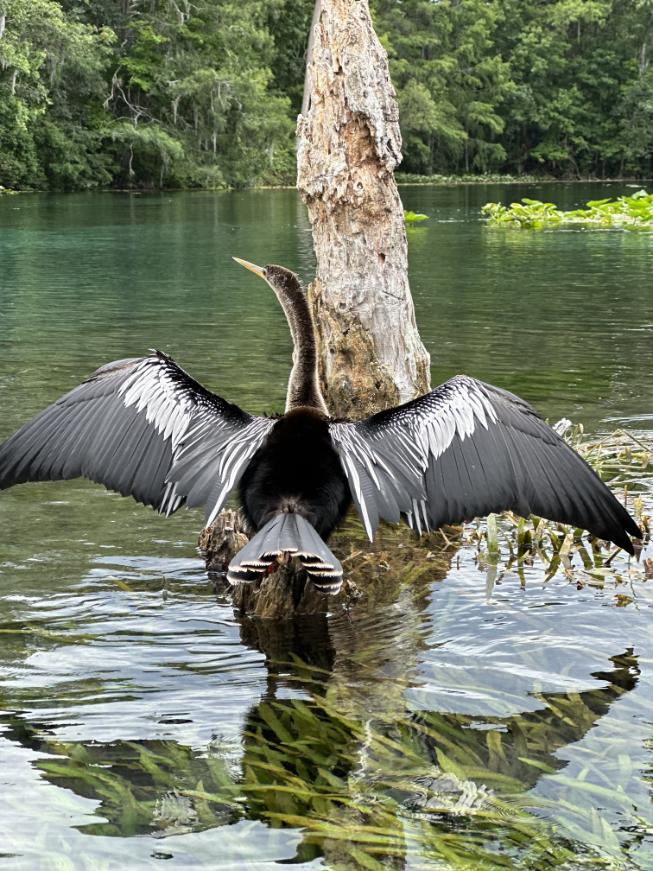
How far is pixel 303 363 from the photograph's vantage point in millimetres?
5191

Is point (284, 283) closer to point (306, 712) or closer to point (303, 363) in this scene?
point (303, 363)

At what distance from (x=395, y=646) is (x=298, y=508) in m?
0.74

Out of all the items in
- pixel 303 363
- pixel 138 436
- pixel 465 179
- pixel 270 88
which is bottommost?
pixel 138 436

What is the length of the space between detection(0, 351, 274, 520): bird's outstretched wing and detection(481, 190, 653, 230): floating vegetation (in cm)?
2560

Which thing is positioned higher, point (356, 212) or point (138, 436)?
point (356, 212)

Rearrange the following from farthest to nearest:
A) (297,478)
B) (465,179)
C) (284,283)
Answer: (465,179), (284,283), (297,478)

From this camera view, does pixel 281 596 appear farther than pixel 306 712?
Yes

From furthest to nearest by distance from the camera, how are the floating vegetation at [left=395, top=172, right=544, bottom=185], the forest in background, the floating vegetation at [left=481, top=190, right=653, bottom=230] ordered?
the floating vegetation at [left=395, top=172, right=544, bottom=185]
the forest in background
the floating vegetation at [left=481, top=190, right=653, bottom=230]

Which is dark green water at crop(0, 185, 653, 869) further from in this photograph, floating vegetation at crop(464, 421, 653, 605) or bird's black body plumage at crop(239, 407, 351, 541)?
bird's black body plumage at crop(239, 407, 351, 541)

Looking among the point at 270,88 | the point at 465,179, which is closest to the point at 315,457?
the point at 270,88

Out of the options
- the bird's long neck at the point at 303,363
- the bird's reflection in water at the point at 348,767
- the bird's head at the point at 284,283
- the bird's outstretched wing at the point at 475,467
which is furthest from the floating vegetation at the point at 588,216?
the bird's reflection in water at the point at 348,767

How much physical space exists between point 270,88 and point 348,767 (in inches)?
2593

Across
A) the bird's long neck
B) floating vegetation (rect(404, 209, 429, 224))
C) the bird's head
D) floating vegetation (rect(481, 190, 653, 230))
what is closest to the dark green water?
the bird's long neck

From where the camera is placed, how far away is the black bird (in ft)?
14.5
